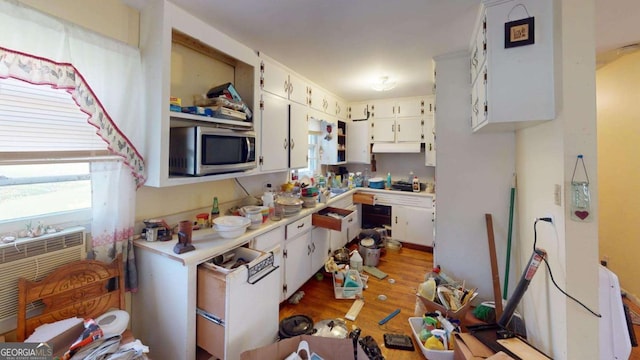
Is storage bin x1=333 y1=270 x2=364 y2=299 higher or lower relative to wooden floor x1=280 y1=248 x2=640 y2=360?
higher

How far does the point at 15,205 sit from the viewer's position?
1.21 metres

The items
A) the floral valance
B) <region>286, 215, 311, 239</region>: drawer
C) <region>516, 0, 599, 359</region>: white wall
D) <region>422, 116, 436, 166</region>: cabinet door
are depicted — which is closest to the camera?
the floral valance

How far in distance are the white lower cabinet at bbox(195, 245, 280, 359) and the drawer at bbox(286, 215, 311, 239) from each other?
65 cm

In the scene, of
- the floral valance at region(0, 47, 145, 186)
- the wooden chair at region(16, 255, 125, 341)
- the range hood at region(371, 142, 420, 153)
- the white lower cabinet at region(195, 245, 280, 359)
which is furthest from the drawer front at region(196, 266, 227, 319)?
the range hood at region(371, 142, 420, 153)

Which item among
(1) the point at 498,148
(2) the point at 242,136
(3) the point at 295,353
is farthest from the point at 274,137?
(1) the point at 498,148

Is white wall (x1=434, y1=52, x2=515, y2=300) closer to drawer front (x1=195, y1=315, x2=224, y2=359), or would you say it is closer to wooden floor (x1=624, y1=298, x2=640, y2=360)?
wooden floor (x1=624, y1=298, x2=640, y2=360)

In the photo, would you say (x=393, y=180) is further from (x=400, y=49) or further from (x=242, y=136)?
(x=242, y=136)

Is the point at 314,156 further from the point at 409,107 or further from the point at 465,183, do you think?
the point at 465,183

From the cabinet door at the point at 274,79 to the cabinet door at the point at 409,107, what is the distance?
213cm

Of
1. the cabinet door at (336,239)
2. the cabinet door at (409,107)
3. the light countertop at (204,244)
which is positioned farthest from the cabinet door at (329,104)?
the light countertop at (204,244)

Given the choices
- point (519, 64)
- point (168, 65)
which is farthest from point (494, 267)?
point (168, 65)

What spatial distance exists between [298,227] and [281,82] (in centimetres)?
153

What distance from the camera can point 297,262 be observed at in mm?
2404

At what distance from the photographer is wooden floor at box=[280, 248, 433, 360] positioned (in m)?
2.01
